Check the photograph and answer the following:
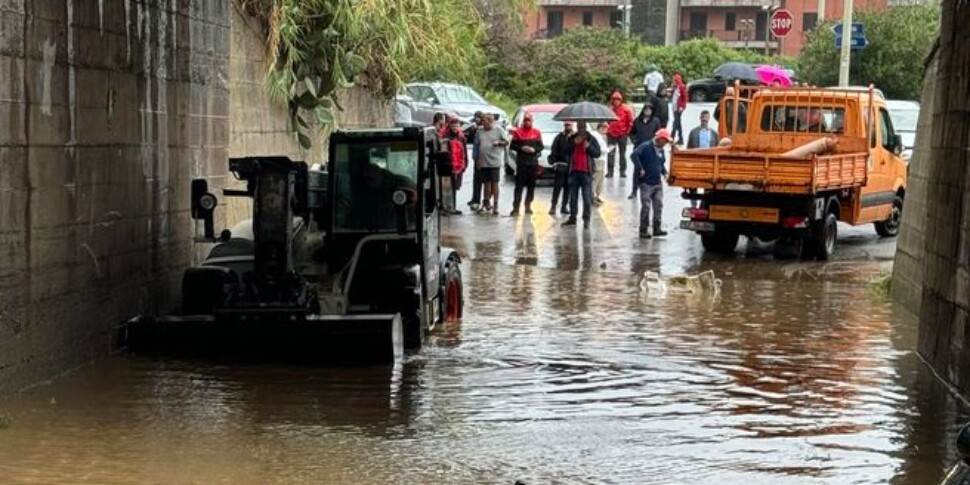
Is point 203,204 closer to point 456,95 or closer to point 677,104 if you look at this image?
point 677,104

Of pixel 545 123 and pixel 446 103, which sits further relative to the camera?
pixel 446 103

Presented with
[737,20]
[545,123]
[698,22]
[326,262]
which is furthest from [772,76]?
[698,22]

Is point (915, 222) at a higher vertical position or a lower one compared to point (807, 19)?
lower

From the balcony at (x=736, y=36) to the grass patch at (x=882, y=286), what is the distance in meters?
60.0

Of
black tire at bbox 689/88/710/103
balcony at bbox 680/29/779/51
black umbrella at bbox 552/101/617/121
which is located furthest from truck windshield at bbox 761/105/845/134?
balcony at bbox 680/29/779/51

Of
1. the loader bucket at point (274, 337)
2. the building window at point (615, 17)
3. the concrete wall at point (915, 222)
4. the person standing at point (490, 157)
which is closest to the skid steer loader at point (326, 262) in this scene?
the loader bucket at point (274, 337)

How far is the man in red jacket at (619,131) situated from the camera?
2819cm

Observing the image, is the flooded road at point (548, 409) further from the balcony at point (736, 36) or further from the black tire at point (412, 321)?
the balcony at point (736, 36)

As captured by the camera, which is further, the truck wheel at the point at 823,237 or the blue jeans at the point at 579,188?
the blue jeans at the point at 579,188

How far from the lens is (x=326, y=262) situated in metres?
11.9

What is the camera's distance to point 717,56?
186ft

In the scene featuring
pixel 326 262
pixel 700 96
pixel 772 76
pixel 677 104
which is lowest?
pixel 326 262

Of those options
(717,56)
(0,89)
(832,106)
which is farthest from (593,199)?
(717,56)

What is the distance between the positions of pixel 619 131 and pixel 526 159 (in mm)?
5191
